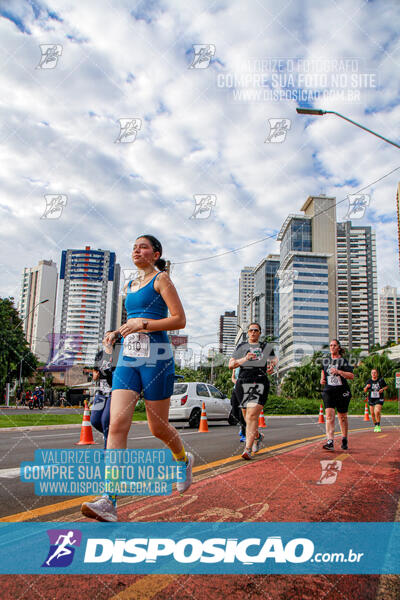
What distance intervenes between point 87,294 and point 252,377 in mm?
105941

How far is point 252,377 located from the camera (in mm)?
6160

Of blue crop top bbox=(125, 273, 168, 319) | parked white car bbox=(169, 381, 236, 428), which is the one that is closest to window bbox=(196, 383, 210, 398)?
parked white car bbox=(169, 381, 236, 428)

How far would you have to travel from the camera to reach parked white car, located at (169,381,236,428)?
13570 mm

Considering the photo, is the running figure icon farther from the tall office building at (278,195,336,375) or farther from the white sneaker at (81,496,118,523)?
the tall office building at (278,195,336,375)

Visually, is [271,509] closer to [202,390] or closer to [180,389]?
[180,389]

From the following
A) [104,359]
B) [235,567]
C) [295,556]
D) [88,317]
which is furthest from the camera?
[88,317]

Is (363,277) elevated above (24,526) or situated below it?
above

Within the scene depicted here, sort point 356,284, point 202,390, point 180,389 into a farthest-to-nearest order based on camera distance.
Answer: point 356,284 → point 202,390 → point 180,389

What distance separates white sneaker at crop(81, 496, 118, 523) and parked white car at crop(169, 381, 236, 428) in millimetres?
10572

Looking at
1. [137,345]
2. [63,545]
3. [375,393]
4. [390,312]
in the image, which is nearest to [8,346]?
[375,393]

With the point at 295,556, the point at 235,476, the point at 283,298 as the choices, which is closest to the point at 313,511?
the point at 295,556

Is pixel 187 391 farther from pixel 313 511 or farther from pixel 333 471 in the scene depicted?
pixel 313 511

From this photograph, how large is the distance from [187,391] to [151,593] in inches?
480

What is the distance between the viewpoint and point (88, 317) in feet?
364
